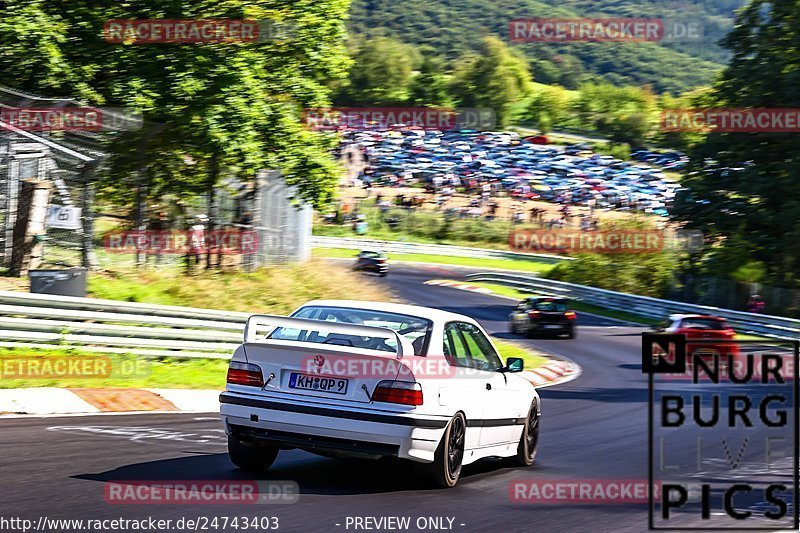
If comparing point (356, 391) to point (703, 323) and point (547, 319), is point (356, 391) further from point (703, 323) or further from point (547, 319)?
point (547, 319)

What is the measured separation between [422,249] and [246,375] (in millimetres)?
54703

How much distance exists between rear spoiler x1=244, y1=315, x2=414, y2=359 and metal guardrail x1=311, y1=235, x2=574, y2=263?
5228 centimetres

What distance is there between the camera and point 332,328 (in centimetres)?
817

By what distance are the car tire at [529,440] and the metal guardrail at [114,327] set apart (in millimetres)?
7624

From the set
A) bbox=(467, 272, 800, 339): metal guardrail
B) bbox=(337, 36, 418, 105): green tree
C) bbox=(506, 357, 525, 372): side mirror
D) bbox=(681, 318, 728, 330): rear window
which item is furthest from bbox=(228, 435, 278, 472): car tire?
bbox=(337, 36, 418, 105): green tree

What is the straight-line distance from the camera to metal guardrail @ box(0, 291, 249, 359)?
14758mm

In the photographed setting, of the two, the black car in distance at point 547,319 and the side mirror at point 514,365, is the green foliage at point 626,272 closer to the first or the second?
the black car in distance at point 547,319

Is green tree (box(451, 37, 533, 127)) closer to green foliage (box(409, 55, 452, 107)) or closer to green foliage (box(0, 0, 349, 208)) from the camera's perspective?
green foliage (box(409, 55, 452, 107))

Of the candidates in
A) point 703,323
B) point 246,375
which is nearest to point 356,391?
point 246,375

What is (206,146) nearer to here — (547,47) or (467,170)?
(467,170)

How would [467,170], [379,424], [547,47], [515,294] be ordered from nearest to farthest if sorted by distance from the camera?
[379,424] → [515,294] → [467,170] → [547,47]

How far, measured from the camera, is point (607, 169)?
94188mm

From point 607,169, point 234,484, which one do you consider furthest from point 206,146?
point 607,169

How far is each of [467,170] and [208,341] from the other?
71.1m
